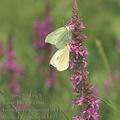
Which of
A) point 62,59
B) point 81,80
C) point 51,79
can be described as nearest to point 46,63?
point 51,79

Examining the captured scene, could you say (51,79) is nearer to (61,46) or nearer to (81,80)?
(61,46)

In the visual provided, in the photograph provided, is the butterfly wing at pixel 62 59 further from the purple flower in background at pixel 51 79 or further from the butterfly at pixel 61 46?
the purple flower in background at pixel 51 79

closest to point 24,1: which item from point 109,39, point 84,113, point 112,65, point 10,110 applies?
point 109,39

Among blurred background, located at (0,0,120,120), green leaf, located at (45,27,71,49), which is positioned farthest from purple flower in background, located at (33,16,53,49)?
green leaf, located at (45,27,71,49)

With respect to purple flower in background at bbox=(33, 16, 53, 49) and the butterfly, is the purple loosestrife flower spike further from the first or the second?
purple flower in background at bbox=(33, 16, 53, 49)

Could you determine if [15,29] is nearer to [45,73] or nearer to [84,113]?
[45,73]

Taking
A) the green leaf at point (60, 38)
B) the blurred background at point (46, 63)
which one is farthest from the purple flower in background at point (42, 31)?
the green leaf at point (60, 38)
